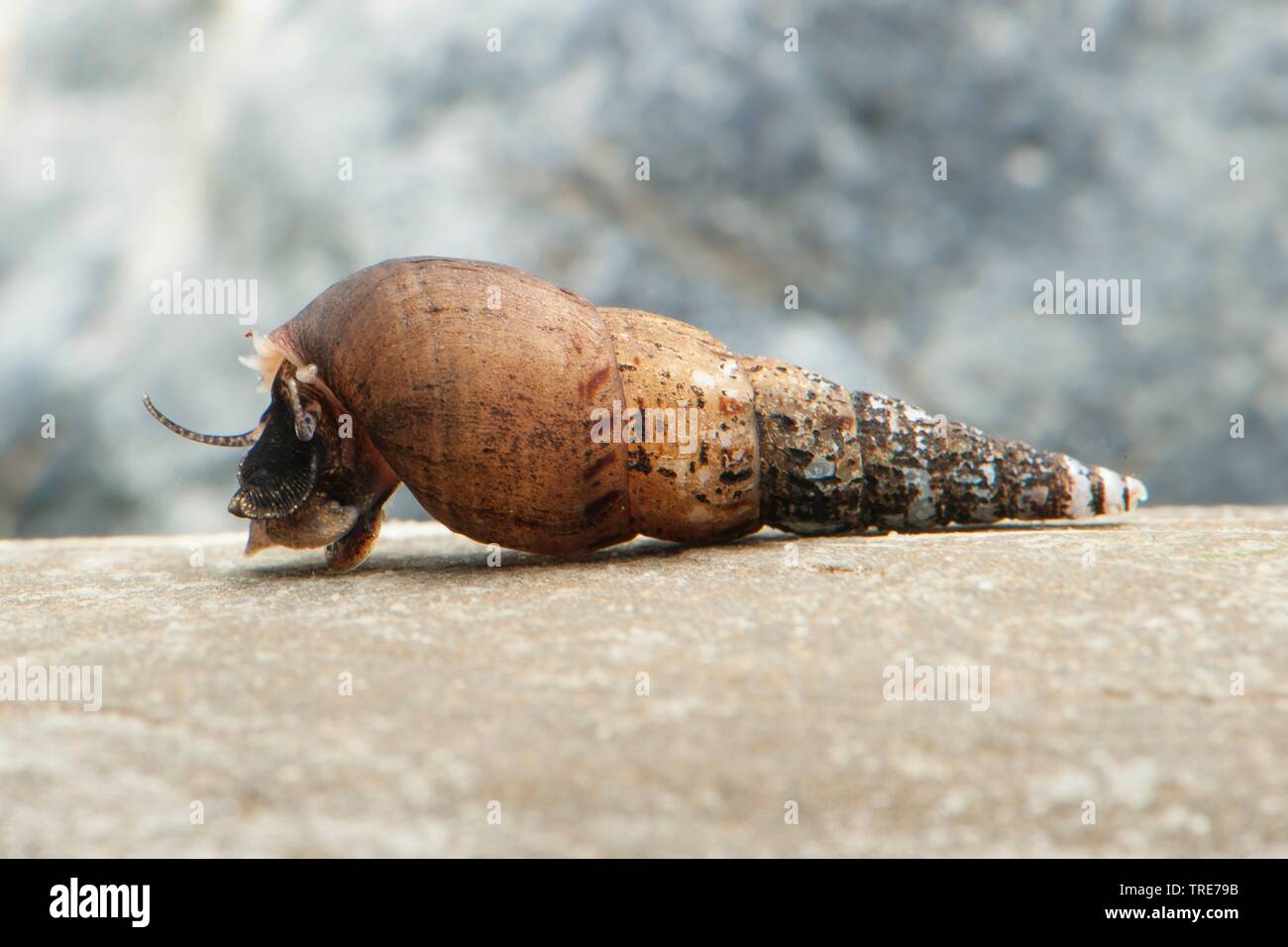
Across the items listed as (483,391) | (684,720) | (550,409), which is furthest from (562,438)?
(684,720)

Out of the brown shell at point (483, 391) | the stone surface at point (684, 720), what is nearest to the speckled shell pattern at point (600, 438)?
the brown shell at point (483, 391)

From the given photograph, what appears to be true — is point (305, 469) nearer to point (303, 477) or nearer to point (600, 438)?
point (303, 477)

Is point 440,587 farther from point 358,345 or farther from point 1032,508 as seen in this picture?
point 1032,508

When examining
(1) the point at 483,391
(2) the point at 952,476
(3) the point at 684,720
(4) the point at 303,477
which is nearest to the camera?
(3) the point at 684,720

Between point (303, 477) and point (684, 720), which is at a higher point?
point (303, 477)

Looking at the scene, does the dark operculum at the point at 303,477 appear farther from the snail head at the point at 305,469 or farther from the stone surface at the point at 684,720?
the stone surface at the point at 684,720
